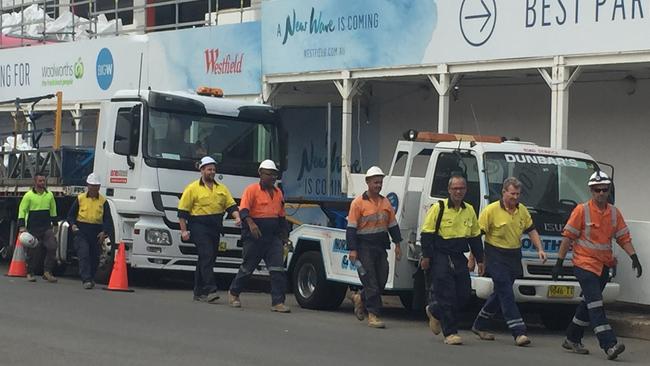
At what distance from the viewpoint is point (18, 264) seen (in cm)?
1930

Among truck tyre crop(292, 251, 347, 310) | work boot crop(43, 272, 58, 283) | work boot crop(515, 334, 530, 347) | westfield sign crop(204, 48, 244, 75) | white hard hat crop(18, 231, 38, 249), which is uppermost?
westfield sign crop(204, 48, 244, 75)

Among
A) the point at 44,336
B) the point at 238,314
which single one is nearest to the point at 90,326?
the point at 44,336

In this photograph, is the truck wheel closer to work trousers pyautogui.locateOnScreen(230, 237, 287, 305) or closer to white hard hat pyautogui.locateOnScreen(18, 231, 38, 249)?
work trousers pyautogui.locateOnScreen(230, 237, 287, 305)

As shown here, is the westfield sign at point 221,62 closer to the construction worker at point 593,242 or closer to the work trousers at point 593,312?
the construction worker at point 593,242

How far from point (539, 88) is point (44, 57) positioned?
42.1ft

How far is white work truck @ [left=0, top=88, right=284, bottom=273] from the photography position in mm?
17094

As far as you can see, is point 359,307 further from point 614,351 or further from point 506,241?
point 614,351

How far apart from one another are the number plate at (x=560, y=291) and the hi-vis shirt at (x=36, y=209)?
853 cm

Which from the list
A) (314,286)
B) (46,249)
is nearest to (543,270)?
(314,286)

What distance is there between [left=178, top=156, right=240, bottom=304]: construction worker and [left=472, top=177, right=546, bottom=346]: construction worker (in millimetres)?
4165

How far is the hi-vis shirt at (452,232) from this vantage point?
1258cm

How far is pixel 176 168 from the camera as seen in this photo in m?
17.2

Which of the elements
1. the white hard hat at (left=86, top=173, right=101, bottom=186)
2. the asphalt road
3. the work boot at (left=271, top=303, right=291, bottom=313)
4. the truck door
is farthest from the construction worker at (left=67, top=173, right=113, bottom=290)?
the truck door

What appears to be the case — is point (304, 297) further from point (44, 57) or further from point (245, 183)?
point (44, 57)
